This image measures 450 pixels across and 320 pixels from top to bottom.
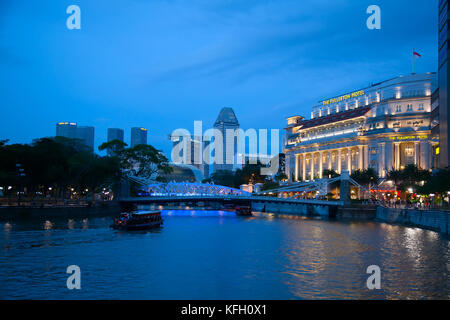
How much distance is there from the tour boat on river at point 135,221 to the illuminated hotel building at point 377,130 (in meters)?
69.6

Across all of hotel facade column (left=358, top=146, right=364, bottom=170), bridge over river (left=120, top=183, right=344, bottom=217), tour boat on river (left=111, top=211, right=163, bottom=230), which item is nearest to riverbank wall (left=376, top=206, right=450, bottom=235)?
bridge over river (left=120, top=183, right=344, bottom=217)

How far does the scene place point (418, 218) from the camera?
61.1 metres

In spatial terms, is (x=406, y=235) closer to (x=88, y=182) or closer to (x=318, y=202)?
(x=318, y=202)

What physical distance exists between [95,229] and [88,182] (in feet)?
104

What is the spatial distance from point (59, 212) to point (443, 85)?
2473 inches

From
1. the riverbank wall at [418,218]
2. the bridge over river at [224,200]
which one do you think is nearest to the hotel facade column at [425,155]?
the bridge over river at [224,200]

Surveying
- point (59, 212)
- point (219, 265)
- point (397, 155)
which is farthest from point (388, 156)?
point (219, 265)

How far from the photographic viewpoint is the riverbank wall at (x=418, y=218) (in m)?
51.9

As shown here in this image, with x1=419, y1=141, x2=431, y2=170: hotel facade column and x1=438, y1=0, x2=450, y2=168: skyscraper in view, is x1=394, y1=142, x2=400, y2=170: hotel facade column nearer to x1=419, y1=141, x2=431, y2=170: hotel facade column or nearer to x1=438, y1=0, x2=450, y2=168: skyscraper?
x1=419, y1=141, x2=431, y2=170: hotel facade column

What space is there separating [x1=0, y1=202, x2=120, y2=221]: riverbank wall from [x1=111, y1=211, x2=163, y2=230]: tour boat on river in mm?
15422

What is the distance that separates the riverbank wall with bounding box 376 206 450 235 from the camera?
51906mm

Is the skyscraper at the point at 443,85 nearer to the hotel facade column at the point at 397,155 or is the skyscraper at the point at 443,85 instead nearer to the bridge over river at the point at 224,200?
the bridge over river at the point at 224,200
